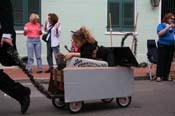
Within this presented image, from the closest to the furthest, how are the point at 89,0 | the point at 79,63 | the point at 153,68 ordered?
the point at 79,63, the point at 153,68, the point at 89,0

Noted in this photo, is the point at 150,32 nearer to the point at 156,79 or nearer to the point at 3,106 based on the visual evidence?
the point at 156,79

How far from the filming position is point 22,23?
16.1m

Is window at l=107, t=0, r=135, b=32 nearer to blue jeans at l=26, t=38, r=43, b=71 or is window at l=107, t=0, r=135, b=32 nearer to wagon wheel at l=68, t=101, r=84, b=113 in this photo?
blue jeans at l=26, t=38, r=43, b=71

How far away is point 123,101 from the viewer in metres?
8.88

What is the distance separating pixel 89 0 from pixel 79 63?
9034 millimetres

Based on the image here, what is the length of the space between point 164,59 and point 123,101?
4.76 metres

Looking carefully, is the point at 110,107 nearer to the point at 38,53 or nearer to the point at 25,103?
the point at 25,103

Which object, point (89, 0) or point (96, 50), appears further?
point (89, 0)

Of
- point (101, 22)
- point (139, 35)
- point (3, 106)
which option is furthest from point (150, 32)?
point (3, 106)

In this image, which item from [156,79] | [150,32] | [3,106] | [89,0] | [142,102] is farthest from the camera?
[150,32]

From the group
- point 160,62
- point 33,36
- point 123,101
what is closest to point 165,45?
point 160,62

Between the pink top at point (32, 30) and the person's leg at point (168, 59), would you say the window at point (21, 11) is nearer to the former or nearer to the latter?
the pink top at point (32, 30)

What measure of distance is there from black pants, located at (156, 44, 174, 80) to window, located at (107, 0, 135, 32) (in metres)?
4.52

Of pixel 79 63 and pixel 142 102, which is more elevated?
pixel 79 63
